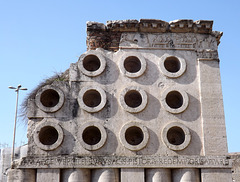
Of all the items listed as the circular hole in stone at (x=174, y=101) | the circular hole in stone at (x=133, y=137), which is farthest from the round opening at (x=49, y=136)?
the circular hole in stone at (x=174, y=101)

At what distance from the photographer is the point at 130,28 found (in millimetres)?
11703

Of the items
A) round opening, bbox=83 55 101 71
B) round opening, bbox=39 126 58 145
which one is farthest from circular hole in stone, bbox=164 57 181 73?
round opening, bbox=39 126 58 145

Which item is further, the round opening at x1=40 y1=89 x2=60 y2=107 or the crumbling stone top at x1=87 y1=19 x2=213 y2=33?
the crumbling stone top at x1=87 y1=19 x2=213 y2=33

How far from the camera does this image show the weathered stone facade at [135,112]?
1020cm

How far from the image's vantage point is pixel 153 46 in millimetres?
11672

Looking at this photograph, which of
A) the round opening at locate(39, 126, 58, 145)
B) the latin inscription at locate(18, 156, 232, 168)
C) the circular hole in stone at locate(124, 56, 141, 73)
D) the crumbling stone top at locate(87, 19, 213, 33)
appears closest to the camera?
the latin inscription at locate(18, 156, 232, 168)

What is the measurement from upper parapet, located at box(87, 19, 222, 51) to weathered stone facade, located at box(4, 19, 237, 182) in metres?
0.03

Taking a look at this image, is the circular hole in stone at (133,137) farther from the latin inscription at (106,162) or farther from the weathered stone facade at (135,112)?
the latin inscription at (106,162)

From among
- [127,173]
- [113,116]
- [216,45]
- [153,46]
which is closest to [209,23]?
[216,45]

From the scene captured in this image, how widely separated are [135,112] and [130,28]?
2987 millimetres

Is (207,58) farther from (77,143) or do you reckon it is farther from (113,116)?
(77,143)

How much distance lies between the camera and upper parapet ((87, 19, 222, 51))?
11.7 meters

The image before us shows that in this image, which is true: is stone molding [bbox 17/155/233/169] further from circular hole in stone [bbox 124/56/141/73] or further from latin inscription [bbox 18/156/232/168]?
circular hole in stone [bbox 124/56/141/73]

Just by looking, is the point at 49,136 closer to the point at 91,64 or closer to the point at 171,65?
the point at 91,64
